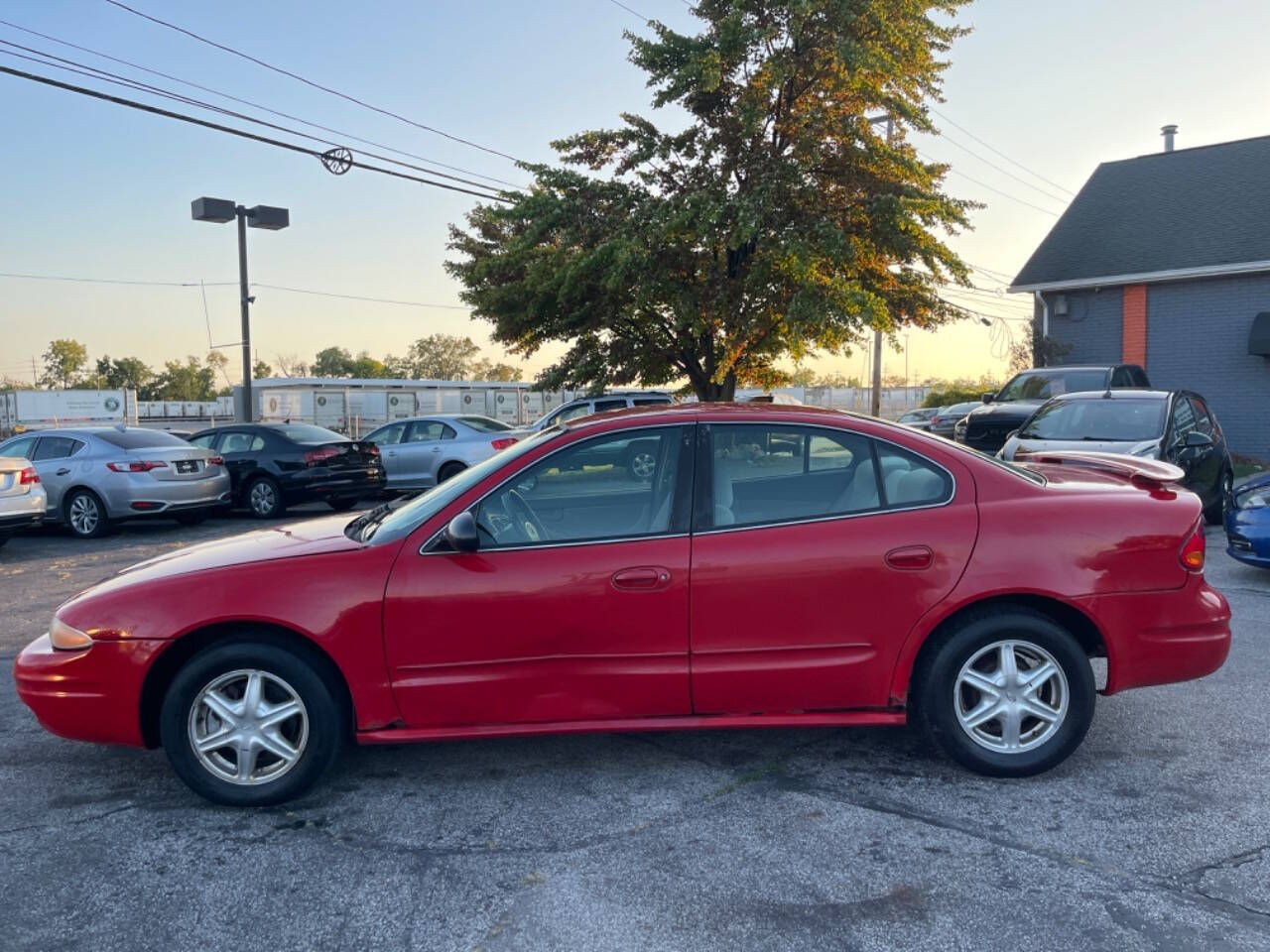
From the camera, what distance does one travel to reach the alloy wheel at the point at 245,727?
3.73m

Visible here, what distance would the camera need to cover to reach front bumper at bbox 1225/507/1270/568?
7348 mm

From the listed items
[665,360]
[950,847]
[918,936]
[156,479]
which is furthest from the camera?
[665,360]

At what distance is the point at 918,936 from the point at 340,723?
2.25 metres

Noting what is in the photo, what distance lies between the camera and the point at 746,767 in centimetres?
411

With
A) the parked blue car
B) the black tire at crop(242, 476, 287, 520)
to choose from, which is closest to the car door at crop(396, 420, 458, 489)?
the black tire at crop(242, 476, 287, 520)

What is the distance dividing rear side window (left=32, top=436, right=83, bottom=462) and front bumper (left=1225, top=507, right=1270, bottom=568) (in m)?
12.5

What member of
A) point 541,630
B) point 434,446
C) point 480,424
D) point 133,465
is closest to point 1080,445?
point 541,630

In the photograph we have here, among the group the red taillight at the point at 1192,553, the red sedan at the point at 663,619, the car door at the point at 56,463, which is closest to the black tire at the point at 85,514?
the car door at the point at 56,463

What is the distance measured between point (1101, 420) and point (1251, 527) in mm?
3066

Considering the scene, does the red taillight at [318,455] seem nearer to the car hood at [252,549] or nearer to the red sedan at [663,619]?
the car hood at [252,549]

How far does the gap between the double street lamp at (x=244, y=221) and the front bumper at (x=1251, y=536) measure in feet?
63.8

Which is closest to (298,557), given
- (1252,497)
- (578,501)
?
(578,501)

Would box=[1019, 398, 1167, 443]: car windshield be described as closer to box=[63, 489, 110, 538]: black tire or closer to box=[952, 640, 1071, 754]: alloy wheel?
box=[952, 640, 1071, 754]: alloy wheel

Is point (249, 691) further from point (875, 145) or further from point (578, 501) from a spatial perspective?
point (875, 145)
